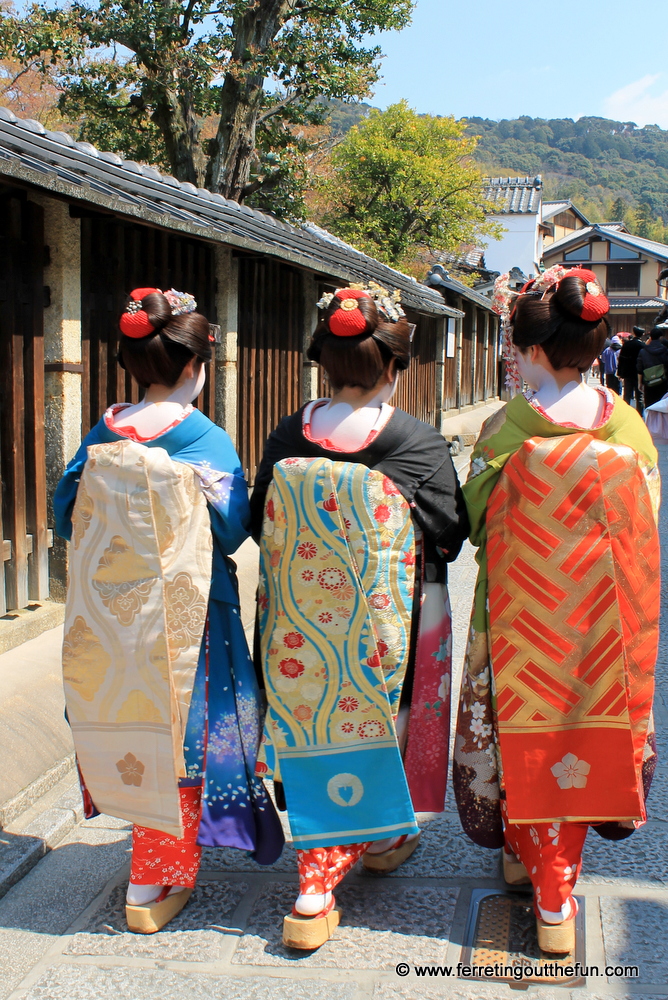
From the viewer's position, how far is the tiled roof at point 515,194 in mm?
43094

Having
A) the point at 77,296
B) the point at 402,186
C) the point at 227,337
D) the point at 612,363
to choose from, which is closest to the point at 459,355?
the point at 612,363

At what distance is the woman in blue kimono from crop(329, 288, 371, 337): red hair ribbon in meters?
0.48

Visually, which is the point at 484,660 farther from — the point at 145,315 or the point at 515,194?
the point at 515,194

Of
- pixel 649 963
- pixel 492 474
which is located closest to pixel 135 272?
pixel 492 474

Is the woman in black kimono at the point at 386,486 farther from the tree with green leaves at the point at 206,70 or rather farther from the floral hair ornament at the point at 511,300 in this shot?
the tree with green leaves at the point at 206,70

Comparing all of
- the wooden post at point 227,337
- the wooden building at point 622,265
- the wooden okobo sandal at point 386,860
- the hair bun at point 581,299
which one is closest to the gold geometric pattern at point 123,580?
the wooden okobo sandal at point 386,860

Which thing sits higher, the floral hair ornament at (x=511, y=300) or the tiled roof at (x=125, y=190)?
the tiled roof at (x=125, y=190)

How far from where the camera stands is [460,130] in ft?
75.3

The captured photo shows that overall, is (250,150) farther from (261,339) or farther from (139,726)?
(139,726)

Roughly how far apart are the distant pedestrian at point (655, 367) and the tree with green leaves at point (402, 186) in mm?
8894

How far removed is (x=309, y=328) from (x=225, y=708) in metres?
7.05

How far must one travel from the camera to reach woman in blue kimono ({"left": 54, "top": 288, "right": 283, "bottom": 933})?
8.73ft

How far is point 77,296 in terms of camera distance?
5.00 meters

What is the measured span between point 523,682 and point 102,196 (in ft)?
10.9
